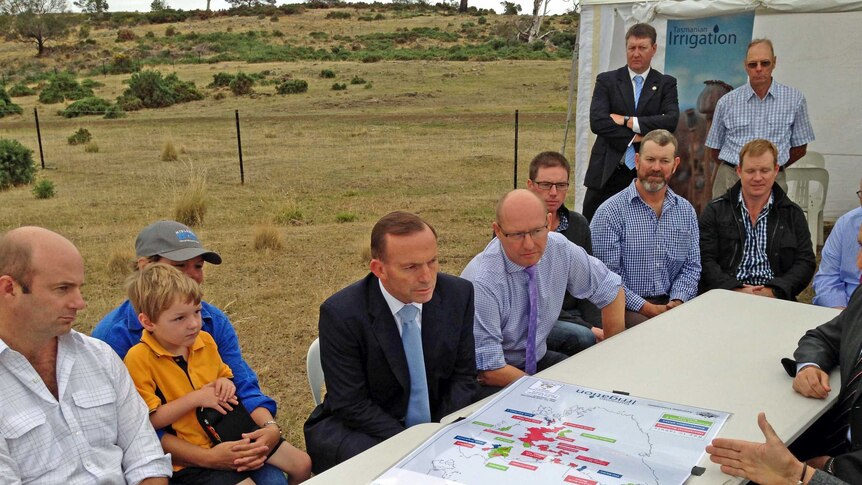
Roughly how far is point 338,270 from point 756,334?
16.7ft

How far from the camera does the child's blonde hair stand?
2.70 metres

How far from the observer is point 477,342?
3.33 meters

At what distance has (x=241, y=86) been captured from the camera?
26734 mm

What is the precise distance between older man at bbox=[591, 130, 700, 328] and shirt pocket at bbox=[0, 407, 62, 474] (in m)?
3.27

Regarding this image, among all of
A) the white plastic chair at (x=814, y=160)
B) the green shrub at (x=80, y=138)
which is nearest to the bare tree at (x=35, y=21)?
the green shrub at (x=80, y=138)

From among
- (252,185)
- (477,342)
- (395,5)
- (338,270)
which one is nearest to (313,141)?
(252,185)

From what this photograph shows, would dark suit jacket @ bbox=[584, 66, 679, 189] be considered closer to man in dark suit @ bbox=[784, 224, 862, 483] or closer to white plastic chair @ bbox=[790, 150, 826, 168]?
white plastic chair @ bbox=[790, 150, 826, 168]

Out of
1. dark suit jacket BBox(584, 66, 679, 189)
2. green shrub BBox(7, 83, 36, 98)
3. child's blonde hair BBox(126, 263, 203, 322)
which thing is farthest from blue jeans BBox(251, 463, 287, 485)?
green shrub BBox(7, 83, 36, 98)

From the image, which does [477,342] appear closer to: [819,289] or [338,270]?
[819,289]

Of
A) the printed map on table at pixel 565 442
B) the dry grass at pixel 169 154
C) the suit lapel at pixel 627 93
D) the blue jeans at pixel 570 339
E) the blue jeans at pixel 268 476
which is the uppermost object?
the suit lapel at pixel 627 93

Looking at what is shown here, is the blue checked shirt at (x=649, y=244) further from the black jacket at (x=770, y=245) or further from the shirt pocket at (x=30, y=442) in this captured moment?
the shirt pocket at (x=30, y=442)

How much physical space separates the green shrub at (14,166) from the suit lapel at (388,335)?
11.7 metres

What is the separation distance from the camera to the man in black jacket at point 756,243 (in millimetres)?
4672

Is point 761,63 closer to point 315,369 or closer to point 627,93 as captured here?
point 627,93
